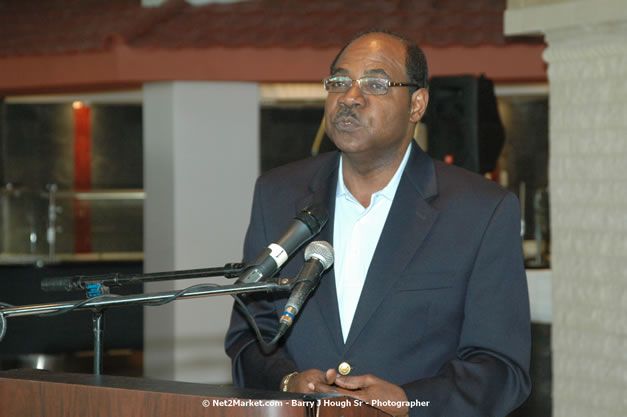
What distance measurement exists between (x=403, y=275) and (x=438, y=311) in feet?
0.37

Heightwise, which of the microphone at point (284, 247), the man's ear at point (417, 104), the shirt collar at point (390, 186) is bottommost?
the microphone at point (284, 247)

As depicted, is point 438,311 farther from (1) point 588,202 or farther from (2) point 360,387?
(1) point 588,202

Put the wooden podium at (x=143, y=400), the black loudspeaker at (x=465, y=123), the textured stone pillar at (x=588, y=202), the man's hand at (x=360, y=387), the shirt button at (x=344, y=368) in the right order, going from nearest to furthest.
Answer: the wooden podium at (x=143, y=400), the man's hand at (x=360, y=387), the shirt button at (x=344, y=368), the textured stone pillar at (x=588, y=202), the black loudspeaker at (x=465, y=123)

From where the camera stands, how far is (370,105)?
204cm

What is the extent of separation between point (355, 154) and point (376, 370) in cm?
51

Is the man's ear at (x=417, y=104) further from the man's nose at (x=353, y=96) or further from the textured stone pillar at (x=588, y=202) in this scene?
the textured stone pillar at (x=588, y=202)

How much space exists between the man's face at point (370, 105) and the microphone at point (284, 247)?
32 centimetres

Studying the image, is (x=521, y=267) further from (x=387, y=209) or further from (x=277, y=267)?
(x=277, y=267)

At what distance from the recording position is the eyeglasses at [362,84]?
204 centimetres

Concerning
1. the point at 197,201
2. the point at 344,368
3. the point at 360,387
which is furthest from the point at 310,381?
the point at 197,201

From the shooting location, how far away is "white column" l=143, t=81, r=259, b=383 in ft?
21.1

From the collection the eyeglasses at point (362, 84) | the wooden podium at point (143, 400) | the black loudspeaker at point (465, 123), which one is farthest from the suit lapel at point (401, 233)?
the black loudspeaker at point (465, 123)

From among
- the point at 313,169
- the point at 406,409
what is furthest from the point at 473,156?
the point at 406,409

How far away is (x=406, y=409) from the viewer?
1783 millimetres
